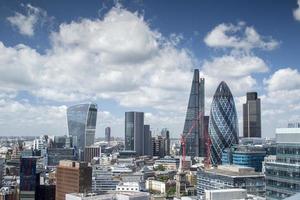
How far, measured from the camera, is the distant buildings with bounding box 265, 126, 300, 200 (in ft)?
158

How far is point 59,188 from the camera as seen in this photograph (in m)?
98.7

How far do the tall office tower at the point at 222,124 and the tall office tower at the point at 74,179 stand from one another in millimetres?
78657

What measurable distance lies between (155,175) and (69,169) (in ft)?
171

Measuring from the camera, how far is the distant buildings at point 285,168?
48062 mm

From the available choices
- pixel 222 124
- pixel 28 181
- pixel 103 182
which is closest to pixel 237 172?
pixel 103 182

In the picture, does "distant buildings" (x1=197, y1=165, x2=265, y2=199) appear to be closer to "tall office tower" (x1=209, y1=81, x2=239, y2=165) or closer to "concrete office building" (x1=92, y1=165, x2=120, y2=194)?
"concrete office building" (x1=92, y1=165, x2=120, y2=194)

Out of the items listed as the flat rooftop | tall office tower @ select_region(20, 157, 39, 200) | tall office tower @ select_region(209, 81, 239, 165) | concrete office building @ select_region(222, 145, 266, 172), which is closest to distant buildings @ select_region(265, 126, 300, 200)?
the flat rooftop

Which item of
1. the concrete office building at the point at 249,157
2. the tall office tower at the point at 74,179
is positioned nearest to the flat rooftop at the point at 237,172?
the tall office tower at the point at 74,179

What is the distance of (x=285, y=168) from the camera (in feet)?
162

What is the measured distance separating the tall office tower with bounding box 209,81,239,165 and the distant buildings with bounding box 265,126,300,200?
113498 millimetres

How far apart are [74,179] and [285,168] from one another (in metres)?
54.7

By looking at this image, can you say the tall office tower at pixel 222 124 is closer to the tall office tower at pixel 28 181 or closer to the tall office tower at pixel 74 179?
the tall office tower at pixel 74 179

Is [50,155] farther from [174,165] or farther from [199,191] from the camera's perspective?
[199,191]

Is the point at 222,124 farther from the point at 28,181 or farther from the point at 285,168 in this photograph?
the point at 285,168
